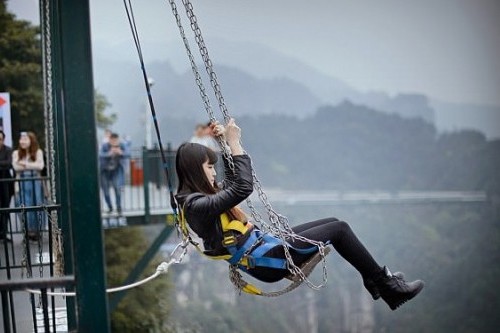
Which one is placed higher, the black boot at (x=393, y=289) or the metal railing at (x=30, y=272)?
the metal railing at (x=30, y=272)

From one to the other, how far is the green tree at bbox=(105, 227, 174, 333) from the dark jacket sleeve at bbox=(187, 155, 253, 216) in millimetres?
10290

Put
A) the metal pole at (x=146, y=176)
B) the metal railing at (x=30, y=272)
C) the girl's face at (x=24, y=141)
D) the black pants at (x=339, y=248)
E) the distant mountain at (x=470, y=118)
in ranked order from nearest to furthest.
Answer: the metal railing at (x=30, y=272) < the black pants at (x=339, y=248) < the girl's face at (x=24, y=141) < the metal pole at (x=146, y=176) < the distant mountain at (x=470, y=118)

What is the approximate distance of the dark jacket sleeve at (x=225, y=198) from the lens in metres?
3.24

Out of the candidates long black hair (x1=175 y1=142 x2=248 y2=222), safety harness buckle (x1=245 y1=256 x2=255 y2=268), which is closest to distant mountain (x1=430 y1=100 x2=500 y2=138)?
safety harness buckle (x1=245 y1=256 x2=255 y2=268)

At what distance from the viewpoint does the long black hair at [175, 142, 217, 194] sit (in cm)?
338

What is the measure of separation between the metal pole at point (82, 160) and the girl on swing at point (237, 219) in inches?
33.6

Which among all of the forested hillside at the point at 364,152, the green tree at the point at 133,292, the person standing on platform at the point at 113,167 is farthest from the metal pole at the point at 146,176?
the forested hillside at the point at 364,152

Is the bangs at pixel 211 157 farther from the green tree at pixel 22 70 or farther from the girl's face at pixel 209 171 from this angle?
the green tree at pixel 22 70

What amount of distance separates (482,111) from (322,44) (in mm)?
6661

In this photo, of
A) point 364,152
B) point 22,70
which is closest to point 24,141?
point 22,70

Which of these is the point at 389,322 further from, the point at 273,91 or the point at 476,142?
the point at 273,91

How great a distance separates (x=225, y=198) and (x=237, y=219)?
0.81 ft

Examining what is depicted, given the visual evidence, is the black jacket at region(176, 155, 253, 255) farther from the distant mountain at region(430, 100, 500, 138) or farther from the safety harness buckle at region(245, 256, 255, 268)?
the distant mountain at region(430, 100, 500, 138)

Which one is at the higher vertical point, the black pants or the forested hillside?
the forested hillside
